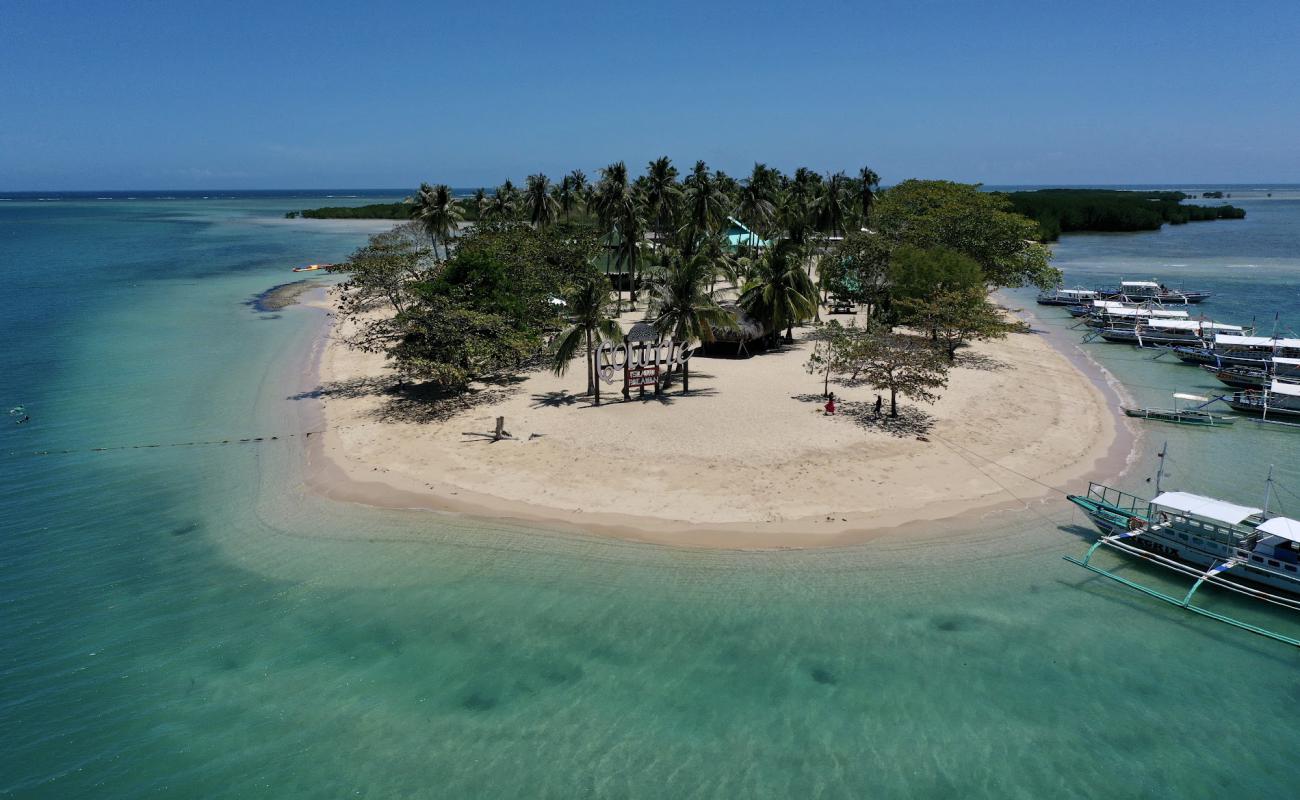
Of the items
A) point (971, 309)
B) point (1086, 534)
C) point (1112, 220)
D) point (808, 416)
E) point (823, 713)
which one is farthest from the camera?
point (1112, 220)

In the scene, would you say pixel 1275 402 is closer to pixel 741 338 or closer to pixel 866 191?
pixel 741 338

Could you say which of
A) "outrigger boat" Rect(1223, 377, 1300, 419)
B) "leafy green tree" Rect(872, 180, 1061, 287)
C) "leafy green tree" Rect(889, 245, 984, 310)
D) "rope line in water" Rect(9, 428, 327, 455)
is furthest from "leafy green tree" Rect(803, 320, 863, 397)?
"rope line in water" Rect(9, 428, 327, 455)

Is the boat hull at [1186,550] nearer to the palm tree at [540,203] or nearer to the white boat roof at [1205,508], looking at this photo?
the white boat roof at [1205,508]

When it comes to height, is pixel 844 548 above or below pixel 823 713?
above

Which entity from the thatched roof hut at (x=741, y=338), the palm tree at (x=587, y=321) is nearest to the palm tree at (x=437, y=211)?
the thatched roof hut at (x=741, y=338)

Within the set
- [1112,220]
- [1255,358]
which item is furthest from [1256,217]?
[1255,358]

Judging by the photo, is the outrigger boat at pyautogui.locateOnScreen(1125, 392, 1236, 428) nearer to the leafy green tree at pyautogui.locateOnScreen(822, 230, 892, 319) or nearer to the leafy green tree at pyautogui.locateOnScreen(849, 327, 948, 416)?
the leafy green tree at pyautogui.locateOnScreen(849, 327, 948, 416)

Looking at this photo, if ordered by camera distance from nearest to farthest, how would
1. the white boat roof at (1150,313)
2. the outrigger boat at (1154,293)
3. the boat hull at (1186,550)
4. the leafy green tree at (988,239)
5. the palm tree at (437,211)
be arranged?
the boat hull at (1186,550), the leafy green tree at (988,239), the white boat roof at (1150,313), the palm tree at (437,211), the outrigger boat at (1154,293)

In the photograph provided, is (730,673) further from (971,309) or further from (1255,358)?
(1255,358)
